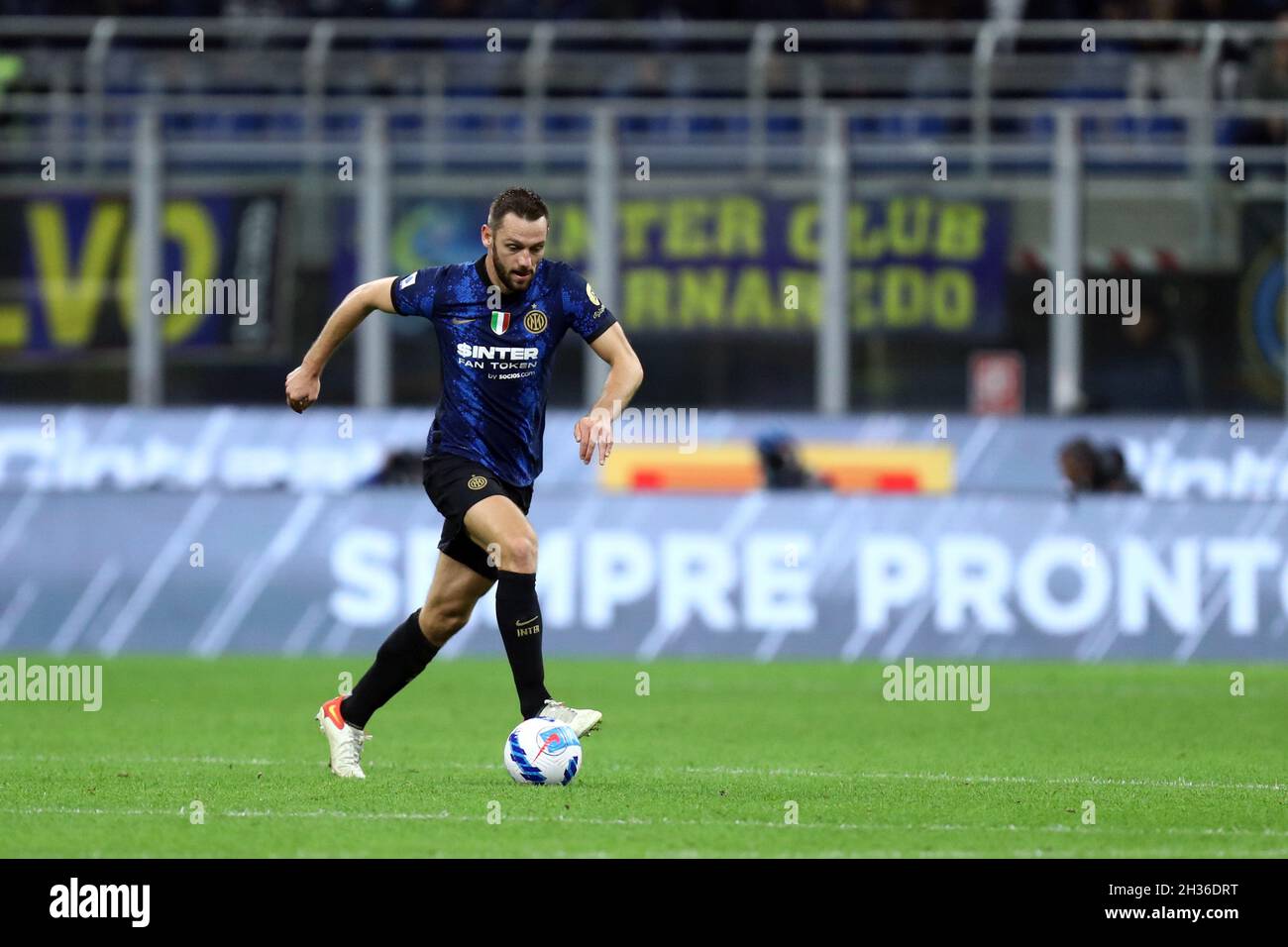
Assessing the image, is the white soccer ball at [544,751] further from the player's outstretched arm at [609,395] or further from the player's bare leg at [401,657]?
the player's outstretched arm at [609,395]

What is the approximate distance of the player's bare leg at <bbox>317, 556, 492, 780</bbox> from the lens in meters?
8.34

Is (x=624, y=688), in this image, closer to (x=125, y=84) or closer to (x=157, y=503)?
(x=157, y=503)

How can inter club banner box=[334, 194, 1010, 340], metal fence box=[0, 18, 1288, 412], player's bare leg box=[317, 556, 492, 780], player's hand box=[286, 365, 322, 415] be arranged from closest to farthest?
1. player's hand box=[286, 365, 322, 415]
2. player's bare leg box=[317, 556, 492, 780]
3. metal fence box=[0, 18, 1288, 412]
4. inter club banner box=[334, 194, 1010, 340]

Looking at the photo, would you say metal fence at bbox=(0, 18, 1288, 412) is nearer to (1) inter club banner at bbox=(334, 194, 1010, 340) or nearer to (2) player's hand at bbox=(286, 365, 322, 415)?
(1) inter club banner at bbox=(334, 194, 1010, 340)

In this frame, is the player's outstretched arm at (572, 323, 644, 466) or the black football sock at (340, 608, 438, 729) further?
the black football sock at (340, 608, 438, 729)

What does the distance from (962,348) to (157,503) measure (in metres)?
6.66

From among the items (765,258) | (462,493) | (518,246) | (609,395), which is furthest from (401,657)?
(765,258)

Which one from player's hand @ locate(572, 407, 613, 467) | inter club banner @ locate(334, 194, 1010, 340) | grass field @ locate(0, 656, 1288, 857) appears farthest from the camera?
inter club banner @ locate(334, 194, 1010, 340)

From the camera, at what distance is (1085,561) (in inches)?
568

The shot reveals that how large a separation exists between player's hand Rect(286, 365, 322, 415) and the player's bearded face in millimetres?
786

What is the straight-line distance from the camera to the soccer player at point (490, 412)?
804 centimetres

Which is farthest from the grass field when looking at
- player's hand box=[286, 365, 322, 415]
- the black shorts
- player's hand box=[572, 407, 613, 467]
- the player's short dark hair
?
the player's short dark hair

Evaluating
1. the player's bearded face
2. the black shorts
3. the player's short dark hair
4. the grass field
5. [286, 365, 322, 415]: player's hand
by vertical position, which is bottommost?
the grass field

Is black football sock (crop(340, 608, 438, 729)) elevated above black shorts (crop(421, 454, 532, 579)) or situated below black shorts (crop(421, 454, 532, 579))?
below
